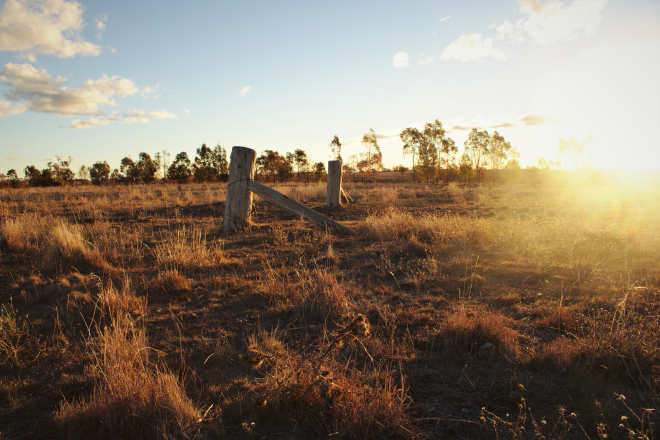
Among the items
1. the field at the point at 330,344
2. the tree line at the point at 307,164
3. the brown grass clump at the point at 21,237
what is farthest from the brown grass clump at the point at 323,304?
the tree line at the point at 307,164

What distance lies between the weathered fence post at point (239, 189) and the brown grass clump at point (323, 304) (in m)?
3.78

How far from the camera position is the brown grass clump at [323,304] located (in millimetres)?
2992

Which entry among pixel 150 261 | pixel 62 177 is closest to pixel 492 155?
pixel 150 261

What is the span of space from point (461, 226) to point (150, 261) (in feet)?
17.7

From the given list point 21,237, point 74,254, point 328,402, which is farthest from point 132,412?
point 21,237

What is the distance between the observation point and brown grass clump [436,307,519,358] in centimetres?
245

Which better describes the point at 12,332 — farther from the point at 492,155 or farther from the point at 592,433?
the point at 492,155

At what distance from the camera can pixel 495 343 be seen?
250cm

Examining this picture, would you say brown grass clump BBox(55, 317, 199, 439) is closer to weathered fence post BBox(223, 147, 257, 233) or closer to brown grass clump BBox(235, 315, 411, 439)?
brown grass clump BBox(235, 315, 411, 439)

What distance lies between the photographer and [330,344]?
6.17 feet

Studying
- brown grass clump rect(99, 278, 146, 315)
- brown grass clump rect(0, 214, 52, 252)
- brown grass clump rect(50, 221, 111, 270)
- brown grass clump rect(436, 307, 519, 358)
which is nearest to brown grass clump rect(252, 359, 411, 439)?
brown grass clump rect(436, 307, 519, 358)

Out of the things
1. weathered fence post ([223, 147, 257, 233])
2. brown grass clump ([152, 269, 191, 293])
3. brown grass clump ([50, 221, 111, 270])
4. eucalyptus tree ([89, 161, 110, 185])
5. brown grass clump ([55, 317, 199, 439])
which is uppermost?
eucalyptus tree ([89, 161, 110, 185])

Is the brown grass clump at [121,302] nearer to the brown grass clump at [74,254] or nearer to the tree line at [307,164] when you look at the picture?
the brown grass clump at [74,254]

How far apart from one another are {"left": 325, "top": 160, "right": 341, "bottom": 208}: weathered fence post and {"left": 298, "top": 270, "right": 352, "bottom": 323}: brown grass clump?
7125 mm
